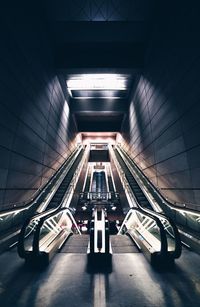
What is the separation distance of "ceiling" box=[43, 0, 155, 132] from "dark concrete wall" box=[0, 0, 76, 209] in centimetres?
99

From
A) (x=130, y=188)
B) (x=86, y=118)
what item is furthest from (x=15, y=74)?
(x=86, y=118)

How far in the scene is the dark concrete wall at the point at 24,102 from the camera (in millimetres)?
4770

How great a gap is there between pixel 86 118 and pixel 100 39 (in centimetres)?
993

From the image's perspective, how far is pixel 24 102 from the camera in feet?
19.6

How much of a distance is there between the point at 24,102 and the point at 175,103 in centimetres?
599

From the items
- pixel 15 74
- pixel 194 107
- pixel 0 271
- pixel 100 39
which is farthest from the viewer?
pixel 100 39

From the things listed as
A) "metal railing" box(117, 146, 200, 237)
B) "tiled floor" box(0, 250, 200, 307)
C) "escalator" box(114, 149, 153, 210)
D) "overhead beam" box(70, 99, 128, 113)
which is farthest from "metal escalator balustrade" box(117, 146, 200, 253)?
"overhead beam" box(70, 99, 128, 113)

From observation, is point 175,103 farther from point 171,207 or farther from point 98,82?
point 98,82

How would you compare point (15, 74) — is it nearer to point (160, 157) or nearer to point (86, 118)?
point (160, 157)

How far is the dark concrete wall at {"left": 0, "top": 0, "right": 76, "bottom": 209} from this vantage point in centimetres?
477

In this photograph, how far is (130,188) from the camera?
24.6 feet

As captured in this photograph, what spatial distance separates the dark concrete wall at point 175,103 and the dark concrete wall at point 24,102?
5886 mm

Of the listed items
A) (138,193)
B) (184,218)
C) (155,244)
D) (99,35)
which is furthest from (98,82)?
(155,244)

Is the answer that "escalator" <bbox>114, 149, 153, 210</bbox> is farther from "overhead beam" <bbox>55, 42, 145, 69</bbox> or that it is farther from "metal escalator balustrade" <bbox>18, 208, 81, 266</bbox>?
"overhead beam" <bbox>55, 42, 145, 69</bbox>
